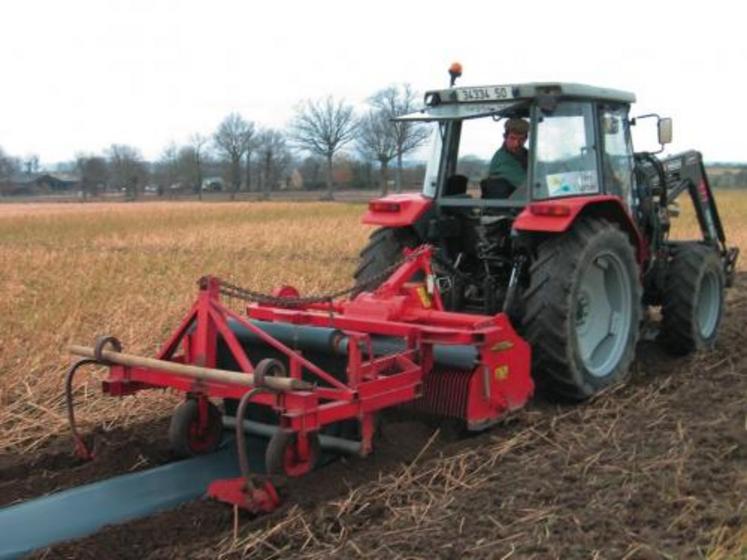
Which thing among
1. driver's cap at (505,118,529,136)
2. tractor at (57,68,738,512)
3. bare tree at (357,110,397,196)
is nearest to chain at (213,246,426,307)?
tractor at (57,68,738,512)

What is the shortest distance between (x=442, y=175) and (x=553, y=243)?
125cm

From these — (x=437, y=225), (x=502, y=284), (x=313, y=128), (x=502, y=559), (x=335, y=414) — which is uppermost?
(x=313, y=128)

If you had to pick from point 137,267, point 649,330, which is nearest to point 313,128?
point 137,267

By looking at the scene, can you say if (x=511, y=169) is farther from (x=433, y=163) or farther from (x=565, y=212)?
(x=565, y=212)

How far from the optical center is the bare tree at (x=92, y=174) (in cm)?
7665

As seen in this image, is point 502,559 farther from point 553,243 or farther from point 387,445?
point 553,243

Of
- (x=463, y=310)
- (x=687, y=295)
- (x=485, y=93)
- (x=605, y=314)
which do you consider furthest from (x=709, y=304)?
(x=485, y=93)

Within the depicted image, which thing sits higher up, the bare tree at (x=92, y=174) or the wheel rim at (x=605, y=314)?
the bare tree at (x=92, y=174)

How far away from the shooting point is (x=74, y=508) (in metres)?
4.00

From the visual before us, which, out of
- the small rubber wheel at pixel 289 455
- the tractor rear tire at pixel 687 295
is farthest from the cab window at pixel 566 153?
the small rubber wheel at pixel 289 455

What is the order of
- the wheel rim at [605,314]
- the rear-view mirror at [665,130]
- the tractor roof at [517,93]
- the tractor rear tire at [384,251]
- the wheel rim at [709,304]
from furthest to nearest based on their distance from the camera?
the wheel rim at [709,304]
the rear-view mirror at [665,130]
the tractor rear tire at [384,251]
the wheel rim at [605,314]
the tractor roof at [517,93]

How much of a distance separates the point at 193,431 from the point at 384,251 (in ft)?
6.80

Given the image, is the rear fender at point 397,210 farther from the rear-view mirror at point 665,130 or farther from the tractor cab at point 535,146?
the rear-view mirror at point 665,130

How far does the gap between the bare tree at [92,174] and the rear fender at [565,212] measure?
73.8m
